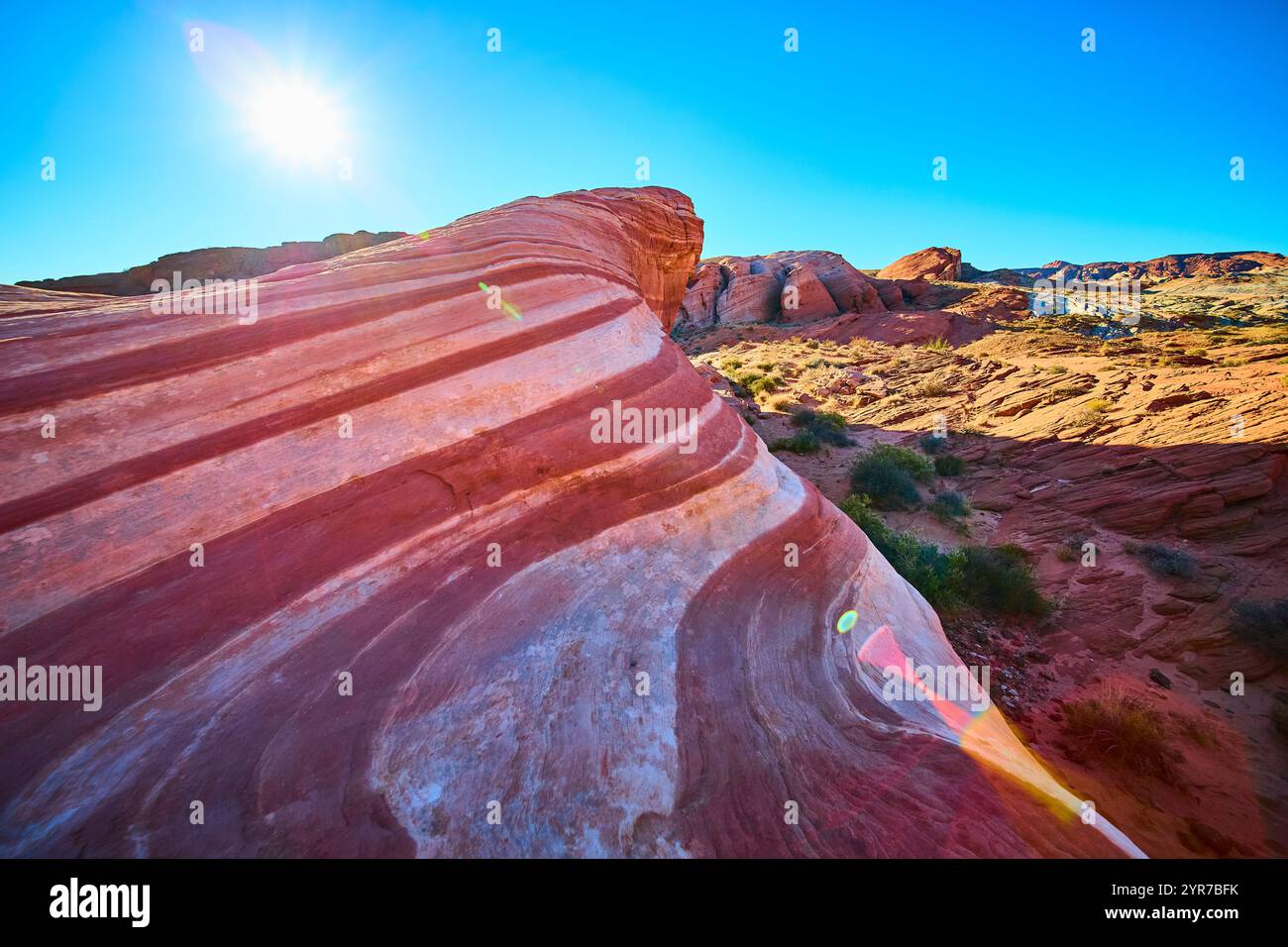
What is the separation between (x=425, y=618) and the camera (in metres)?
3.12

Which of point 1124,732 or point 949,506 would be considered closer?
point 1124,732

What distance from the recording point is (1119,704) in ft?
18.1

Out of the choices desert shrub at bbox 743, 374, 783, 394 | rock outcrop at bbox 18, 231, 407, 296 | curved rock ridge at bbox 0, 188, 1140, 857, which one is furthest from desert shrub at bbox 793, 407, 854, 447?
rock outcrop at bbox 18, 231, 407, 296

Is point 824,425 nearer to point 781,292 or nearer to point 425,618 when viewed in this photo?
point 425,618

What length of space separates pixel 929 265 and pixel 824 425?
51.0 m

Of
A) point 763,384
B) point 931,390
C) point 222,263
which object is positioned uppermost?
point 222,263

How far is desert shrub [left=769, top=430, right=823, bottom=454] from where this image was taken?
13953 mm

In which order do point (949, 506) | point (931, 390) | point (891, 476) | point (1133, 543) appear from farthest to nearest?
point (931, 390), point (891, 476), point (949, 506), point (1133, 543)

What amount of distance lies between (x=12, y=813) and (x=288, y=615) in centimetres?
121

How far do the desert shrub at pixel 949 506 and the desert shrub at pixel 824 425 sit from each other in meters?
4.19

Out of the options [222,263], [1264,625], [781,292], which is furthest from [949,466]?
[781,292]

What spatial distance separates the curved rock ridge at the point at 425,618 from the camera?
2.26 m

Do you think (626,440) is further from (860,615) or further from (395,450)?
(860,615)
